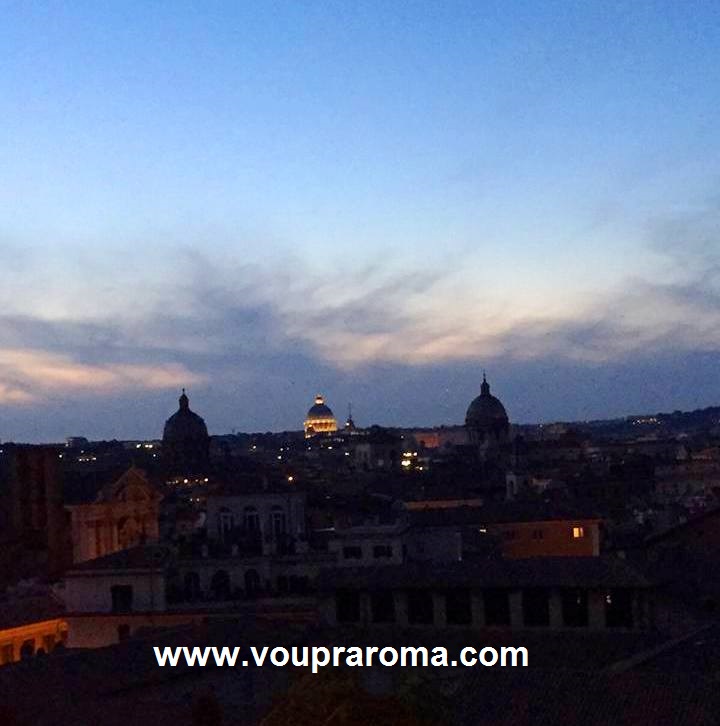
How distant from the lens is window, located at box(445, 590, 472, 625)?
92.2 ft

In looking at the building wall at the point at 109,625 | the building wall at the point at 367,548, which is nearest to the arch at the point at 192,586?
the building wall at the point at 109,625

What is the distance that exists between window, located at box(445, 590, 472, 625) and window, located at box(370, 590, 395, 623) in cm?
117

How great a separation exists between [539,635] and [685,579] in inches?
359

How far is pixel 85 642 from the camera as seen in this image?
33688 mm

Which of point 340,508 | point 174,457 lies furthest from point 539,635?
point 174,457

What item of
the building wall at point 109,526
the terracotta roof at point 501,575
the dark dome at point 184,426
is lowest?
the terracotta roof at point 501,575

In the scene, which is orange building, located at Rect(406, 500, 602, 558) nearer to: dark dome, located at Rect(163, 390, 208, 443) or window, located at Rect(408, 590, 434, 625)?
window, located at Rect(408, 590, 434, 625)

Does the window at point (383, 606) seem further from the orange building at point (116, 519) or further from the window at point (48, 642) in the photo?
the orange building at point (116, 519)

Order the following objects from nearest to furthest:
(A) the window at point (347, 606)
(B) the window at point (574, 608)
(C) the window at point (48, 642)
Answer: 1. (B) the window at point (574, 608)
2. (A) the window at point (347, 606)
3. (C) the window at point (48, 642)

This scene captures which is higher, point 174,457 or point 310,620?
point 174,457

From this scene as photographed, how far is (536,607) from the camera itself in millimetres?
27625

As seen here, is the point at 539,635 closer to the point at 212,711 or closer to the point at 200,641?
the point at 200,641

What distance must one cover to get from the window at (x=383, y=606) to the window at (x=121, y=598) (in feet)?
26.8

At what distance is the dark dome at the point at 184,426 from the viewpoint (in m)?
96.3
